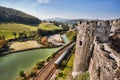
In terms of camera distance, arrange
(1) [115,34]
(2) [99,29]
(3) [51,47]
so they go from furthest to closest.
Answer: (3) [51,47] → (1) [115,34] → (2) [99,29]

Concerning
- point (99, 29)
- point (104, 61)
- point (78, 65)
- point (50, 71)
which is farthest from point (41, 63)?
point (104, 61)

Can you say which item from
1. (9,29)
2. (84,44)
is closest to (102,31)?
(84,44)

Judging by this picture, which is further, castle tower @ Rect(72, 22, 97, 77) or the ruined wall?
castle tower @ Rect(72, 22, 97, 77)

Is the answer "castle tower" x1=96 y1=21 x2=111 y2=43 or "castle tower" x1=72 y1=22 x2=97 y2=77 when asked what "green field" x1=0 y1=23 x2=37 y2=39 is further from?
"castle tower" x1=96 y1=21 x2=111 y2=43

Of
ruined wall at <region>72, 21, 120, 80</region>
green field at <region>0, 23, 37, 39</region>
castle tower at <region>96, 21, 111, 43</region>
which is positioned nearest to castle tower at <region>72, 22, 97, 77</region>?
ruined wall at <region>72, 21, 120, 80</region>

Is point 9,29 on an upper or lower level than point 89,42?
lower

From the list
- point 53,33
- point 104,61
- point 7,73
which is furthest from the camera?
point 53,33

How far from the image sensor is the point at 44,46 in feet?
277

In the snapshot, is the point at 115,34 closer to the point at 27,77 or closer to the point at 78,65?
the point at 78,65

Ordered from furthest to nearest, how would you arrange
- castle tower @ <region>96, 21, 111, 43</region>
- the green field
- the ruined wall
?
the green field
castle tower @ <region>96, 21, 111, 43</region>
the ruined wall

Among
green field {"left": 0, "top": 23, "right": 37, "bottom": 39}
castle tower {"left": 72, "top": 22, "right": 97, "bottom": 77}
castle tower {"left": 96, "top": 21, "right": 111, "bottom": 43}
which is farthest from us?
green field {"left": 0, "top": 23, "right": 37, "bottom": 39}

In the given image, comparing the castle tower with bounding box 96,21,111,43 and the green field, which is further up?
→ the castle tower with bounding box 96,21,111,43

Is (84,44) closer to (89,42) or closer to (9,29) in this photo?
(89,42)

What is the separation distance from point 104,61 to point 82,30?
35.9 ft
